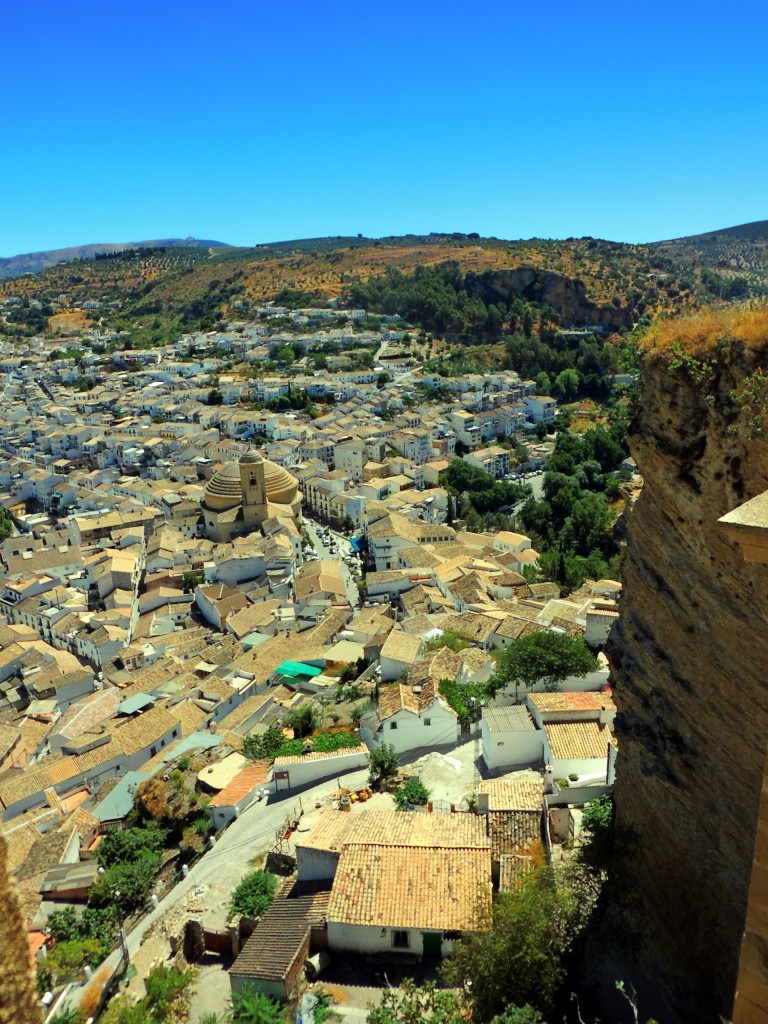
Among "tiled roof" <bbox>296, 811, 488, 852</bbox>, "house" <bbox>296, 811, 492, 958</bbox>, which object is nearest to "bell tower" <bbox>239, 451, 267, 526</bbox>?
"tiled roof" <bbox>296, 811, 488, 852</bbox>

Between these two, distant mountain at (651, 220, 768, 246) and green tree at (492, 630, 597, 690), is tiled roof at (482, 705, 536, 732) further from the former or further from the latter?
distant mountain at (651, 220, 768, 246)

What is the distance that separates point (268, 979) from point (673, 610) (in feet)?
17.3

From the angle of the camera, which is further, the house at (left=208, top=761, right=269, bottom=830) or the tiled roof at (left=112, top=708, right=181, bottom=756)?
the tiled roof at (left=112, top=708, right=181, bottom=756)

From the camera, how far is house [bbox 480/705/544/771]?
424 inches

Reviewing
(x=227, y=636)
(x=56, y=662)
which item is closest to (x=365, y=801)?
(x=227, y=636)

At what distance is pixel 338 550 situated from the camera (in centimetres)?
3134

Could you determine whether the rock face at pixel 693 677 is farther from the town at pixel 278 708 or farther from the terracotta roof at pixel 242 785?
the terracotta roof at pixel 242 785

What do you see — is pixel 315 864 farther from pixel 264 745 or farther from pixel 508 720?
pixel 264 745

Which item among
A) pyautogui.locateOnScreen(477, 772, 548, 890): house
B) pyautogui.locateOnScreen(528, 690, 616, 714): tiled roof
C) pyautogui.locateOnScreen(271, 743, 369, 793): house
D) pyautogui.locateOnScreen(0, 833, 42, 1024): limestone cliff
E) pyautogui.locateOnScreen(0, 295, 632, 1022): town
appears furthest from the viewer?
pyautogui.locateOnScreen(271, 743, 369, 793): house

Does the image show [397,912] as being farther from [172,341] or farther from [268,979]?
[172,341]

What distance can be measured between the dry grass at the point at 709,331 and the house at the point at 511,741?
→ 6.22 meters

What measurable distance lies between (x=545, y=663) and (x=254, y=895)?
19.2 feet

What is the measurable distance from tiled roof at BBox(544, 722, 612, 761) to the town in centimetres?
4

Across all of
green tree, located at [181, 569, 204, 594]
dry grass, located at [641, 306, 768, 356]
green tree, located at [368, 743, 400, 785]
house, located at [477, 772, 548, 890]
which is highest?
dry grass, located at [641, 306, 768, 356]
